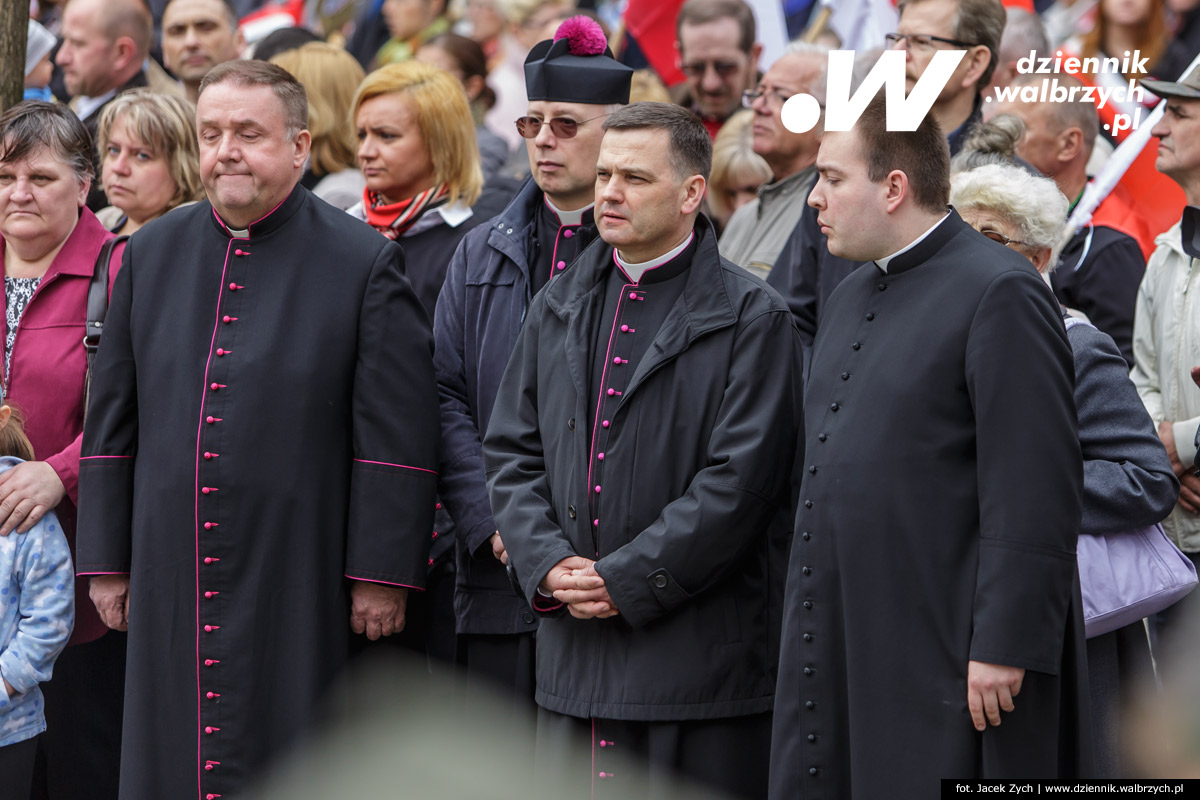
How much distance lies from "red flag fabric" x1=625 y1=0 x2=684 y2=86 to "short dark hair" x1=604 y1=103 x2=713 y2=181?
4.89 metres

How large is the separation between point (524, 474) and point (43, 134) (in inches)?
92.0

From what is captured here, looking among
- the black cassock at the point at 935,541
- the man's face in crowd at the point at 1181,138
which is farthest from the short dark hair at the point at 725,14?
the black cassock at the point at 935,541

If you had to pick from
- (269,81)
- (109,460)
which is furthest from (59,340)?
(269,81)

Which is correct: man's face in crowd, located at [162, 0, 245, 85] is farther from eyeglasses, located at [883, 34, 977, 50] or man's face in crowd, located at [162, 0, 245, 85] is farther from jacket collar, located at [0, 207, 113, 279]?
eyeglasses, located at [883, 34, 977, 50]

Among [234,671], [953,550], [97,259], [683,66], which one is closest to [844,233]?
[953,550]

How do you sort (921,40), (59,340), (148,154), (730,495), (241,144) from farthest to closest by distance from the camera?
(921,40) → (148,154) → (59,340) → (241,144) → (730,495)

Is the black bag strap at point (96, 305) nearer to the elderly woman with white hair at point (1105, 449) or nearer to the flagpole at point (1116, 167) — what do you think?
the elderly woman with white hair at point (1105, 449)

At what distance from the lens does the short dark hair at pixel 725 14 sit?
7.52m

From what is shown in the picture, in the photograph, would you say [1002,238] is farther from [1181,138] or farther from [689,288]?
[1181,138]

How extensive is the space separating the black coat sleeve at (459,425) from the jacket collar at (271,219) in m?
0.64

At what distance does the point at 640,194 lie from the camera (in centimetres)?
418

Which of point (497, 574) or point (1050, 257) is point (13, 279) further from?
point (1050, 257)

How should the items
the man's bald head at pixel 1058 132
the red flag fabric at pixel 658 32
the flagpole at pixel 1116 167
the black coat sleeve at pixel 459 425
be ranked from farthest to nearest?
1. the red flag fabric at pixel 658 32
2. the flagpole at pixel 1116 167
3. the man's bald head at pixel 1058 132
4. the black coat sleeve at pixel 459 425

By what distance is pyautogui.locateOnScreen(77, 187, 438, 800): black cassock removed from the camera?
4418 mm
